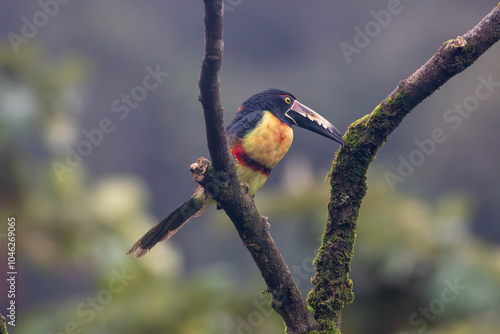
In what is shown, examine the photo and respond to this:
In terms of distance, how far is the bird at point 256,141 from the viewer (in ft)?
11.7

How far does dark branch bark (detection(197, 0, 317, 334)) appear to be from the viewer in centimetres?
235

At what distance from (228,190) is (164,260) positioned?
4.21m

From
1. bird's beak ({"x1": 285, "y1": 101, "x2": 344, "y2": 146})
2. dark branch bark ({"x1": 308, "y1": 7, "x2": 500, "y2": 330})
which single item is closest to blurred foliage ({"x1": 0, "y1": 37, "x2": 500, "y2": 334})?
bird's beak ({"x1": 285, "y1": 101, "x2": 344, "y2": 146})

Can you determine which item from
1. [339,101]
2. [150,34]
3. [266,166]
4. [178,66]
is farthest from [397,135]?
[266,166]

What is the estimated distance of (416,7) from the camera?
23469 mm

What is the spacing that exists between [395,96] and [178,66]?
20.7 m

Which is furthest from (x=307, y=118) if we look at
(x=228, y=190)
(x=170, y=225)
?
(x=228, y=190)

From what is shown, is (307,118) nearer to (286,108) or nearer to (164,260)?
(286,108)

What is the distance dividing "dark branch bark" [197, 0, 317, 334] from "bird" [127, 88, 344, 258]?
80 centimetres

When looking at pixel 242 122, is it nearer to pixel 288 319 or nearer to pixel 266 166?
pixel 266 166

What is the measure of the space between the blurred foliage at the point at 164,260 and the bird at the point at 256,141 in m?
1.79

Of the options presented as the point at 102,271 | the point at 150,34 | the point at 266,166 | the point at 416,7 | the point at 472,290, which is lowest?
the point at 472,290

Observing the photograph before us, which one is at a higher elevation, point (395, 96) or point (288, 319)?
point (395, 96)

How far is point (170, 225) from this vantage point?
3.66 meters
